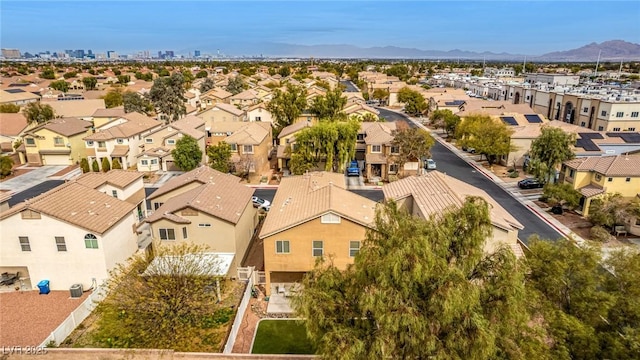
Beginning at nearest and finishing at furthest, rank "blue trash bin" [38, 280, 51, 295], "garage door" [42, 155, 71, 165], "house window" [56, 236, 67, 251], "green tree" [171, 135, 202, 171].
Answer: "house window" [56, 236, 67, 251] → "blue trash bin" [38, 280, 51, 295] → "green tree" [171, 135, 202, 171] → "garage door" [42, 155, 71, 165]

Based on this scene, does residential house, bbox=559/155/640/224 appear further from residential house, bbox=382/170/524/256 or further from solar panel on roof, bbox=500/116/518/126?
solar panel on roof, bbox=500/116/518/126

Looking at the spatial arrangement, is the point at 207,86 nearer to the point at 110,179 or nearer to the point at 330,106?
the point at 330,106

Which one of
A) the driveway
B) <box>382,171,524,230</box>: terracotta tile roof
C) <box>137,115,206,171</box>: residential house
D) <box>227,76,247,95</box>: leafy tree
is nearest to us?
<box>382,171,524,230</box>: terracotta tile roof

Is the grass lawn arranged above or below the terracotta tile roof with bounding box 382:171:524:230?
below

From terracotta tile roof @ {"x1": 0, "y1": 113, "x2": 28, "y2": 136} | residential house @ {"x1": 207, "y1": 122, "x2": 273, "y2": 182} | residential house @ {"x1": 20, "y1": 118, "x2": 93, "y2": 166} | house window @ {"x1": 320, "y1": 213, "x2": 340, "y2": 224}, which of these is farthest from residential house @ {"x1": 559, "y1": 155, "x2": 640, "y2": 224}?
terracotta tile roof @ {"x1": 0, "y1": 113, "x2": 28, "y2": 136}

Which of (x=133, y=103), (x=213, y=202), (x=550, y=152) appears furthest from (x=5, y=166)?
(x=550, y=152)

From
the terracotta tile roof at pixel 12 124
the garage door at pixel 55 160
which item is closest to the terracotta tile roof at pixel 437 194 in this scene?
the garage door at pixel 55 160
